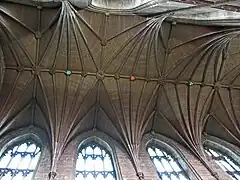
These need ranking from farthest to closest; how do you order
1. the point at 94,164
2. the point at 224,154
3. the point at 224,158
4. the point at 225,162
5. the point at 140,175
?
the point at 224,154 → the point at 224,158 → the point at 225,162 → the point at 94,164 → the point at 140,175

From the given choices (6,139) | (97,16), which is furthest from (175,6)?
(6,139)

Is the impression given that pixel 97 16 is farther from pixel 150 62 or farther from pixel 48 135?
pixel 48 135

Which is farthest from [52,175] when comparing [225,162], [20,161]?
[225,162]

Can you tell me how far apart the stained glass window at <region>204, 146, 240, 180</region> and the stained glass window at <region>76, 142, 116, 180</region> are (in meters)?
4.56

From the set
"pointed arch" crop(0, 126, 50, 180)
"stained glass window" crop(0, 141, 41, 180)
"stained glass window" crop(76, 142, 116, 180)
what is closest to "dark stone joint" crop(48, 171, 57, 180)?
"pointed arch" crop(0, 126, 50, 180)

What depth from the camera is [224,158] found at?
600 inches

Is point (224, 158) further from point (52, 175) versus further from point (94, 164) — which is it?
point (52, 175)

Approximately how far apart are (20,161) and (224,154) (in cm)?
872

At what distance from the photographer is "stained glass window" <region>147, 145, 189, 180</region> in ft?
44.0

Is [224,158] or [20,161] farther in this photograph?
[224,158]

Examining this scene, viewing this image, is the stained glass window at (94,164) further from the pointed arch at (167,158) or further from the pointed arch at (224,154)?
the pointed arch at (224,154)

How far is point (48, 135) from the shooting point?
1502 centimetres

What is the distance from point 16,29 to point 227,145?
419 inches

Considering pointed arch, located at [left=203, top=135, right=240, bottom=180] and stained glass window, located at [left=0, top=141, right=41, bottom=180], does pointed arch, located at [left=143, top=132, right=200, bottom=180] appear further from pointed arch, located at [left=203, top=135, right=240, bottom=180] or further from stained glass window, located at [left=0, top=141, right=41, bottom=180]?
stained glass window, located at [left=0, top=141, right=41, bottom=180]
